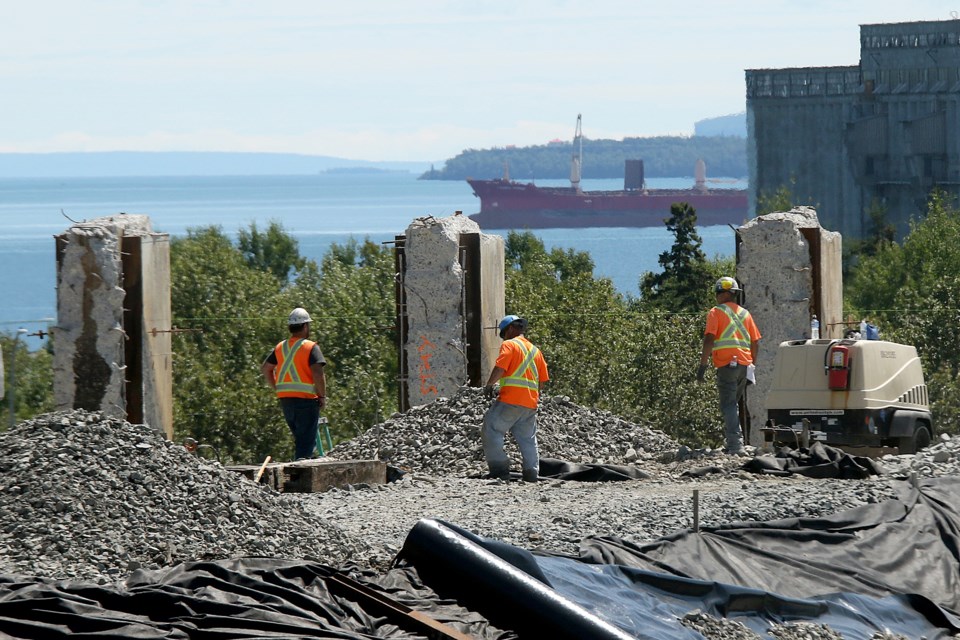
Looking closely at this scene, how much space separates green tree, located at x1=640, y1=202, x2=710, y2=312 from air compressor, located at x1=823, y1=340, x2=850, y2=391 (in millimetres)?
42895

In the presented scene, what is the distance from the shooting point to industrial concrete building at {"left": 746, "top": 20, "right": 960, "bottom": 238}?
69312 millimetres

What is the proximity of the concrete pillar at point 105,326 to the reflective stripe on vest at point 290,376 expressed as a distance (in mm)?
2096

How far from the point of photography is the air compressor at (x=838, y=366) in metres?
14.0

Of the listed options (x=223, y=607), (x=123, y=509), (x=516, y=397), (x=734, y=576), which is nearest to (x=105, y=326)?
(x=516, y=397)

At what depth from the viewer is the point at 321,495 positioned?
1315 cm

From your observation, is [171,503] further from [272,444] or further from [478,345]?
[272,444]

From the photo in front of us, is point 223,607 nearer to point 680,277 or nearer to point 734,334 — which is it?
point 734,334

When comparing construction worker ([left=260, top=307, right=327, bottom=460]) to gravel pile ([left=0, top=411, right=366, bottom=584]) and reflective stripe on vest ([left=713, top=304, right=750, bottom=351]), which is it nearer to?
gravel pile ([left=0, top=411, right=366, bottom=584])

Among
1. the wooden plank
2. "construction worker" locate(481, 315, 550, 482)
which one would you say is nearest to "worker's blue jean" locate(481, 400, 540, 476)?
"construction worker" locate(481, 315, 550, 482)

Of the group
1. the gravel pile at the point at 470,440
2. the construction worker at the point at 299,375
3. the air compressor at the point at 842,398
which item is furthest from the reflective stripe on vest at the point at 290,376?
the air compressor at the point at 842,398

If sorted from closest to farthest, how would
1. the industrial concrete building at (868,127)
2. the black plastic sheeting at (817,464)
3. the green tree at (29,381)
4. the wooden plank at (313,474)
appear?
the black plastic sheeting at (817,464) < the wooden plank at (313,474) < the green tree at (29,381) < the industrial concrete building at (868,127)

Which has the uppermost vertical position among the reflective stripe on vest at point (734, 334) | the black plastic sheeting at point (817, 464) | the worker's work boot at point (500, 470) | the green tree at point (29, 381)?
the reflective stripe on vest at point (734, 334)

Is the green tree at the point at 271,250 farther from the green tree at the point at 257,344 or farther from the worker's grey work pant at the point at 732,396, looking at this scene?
the worker's grey work pant at the point at 732,396

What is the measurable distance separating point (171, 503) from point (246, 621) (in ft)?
11.0
